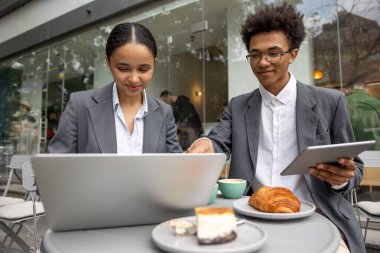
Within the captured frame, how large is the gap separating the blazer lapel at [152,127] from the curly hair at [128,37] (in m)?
0.30

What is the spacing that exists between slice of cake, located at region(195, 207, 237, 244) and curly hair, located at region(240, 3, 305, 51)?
1.19 meters

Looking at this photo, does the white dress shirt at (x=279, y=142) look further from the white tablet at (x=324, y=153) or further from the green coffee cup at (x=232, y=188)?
the white tablet at (x=324, y=153)

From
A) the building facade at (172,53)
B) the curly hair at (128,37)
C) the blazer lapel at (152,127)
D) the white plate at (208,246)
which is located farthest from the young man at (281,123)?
the building facade at (172,53)

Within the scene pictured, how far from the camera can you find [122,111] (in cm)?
148

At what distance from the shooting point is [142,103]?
61.2 inches

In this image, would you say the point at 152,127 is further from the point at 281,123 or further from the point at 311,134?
the point at 311,134

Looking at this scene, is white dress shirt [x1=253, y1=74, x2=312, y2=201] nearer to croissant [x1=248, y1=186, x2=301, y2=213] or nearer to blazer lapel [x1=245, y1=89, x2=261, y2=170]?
blazer lapel [x1=245, y1=89, x2=261, y2=170]

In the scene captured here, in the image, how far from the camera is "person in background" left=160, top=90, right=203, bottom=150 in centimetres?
565

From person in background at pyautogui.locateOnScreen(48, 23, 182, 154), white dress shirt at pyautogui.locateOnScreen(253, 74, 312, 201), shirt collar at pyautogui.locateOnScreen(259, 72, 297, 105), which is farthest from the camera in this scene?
shirt collar at pyautogui.locateOnScreen(259, 72, 297, 105)

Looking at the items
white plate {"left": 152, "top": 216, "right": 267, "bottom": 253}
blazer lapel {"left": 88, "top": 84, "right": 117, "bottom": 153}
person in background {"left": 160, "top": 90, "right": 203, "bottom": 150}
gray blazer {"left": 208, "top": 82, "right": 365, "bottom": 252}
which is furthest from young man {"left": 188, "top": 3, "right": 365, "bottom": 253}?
person in background {"left": 160, "top": 90, "right": 203, "bottom": 150}

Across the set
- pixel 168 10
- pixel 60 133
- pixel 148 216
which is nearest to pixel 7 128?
pixel 168 10

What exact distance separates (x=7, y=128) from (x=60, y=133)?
8.95m

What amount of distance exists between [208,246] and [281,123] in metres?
1.07

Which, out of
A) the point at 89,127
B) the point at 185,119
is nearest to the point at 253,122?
the point at 89,127
